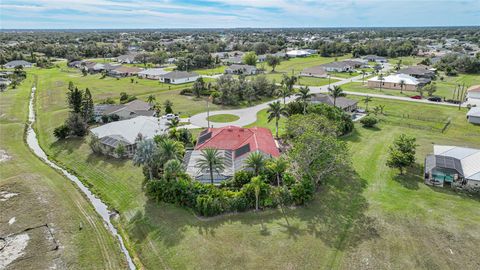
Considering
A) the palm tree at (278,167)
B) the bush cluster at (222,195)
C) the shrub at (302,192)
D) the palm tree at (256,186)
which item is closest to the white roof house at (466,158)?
the shrub at (302,192)

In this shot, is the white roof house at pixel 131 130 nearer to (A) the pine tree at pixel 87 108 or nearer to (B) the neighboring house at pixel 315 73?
(A) the pine tree at pixel 87 108

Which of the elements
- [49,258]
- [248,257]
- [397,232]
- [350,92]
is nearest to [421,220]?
[397,232]

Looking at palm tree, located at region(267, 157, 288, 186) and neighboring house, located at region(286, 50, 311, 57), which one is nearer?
palm tree, located at region(267, 157, 288, 186)

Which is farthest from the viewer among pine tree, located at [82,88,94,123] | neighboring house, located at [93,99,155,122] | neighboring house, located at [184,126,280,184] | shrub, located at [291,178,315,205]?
neighboring house, located at [93,99,155,122]

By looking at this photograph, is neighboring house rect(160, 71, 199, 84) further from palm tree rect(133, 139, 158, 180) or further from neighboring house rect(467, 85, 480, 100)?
neighboring house rect(467, 85, 480, 100)

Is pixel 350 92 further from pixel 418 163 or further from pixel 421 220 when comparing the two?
pixel 421 220

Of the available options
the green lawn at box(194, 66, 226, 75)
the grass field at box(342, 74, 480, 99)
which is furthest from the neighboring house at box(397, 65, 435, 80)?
the green lawn at box(194, 66, 226, 75)

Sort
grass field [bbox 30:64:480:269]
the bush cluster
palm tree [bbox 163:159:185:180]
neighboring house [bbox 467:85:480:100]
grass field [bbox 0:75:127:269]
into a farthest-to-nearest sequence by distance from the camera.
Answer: neighboring house [bbox 467:85:480:100]
palm tree [bbox 163:159:185:180]
the bush cluster
grass field [bbox 0:75:127:269]
grass field [bbox 30:64:480:269]
